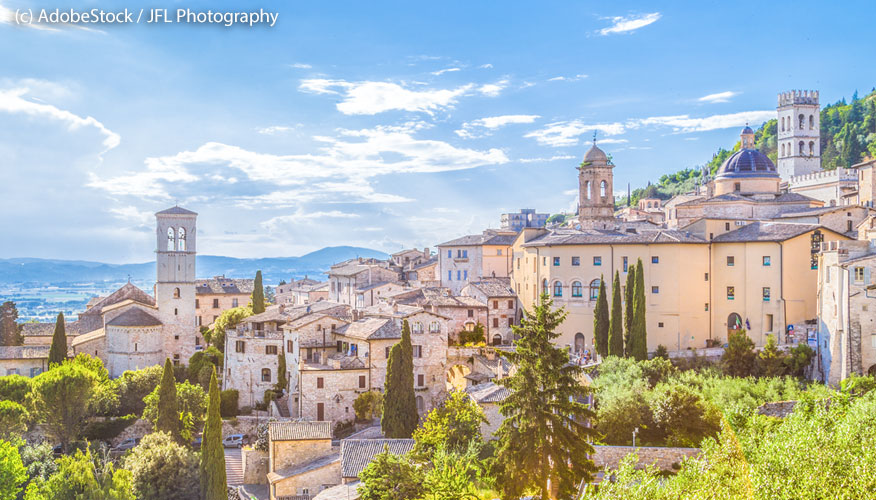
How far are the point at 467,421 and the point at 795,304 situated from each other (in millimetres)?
20051

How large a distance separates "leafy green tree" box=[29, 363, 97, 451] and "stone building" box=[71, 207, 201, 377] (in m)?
8.50

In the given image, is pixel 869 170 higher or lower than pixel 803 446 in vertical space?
higher

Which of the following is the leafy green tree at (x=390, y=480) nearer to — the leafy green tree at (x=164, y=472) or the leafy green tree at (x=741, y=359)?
the leafy green tree at (x=164, y=472)

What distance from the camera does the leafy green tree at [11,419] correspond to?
44.1 metres

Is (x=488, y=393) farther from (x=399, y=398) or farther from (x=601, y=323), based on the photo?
(x=601, y=323)

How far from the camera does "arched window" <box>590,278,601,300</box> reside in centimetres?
4912

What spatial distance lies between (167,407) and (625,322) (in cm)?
2552

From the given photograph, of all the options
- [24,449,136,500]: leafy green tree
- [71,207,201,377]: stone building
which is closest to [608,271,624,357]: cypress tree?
[24,449,136,500]: leafy green tree

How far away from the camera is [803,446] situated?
19.7 metres

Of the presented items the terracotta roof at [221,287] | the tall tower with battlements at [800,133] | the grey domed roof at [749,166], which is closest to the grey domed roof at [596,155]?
the grey domed roof at [749,166]

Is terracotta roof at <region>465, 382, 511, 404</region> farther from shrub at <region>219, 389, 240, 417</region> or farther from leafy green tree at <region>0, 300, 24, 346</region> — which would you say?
leafy green tree at <region>0, 300, 24, 346</region>

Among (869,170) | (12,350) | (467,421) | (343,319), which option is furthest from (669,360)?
(12,350)

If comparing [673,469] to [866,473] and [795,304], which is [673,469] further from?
[795,304]

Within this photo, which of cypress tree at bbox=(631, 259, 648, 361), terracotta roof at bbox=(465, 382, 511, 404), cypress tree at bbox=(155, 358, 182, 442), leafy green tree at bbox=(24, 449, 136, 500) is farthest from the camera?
cypress tree at bbox=(155, 358, 182, 442)
